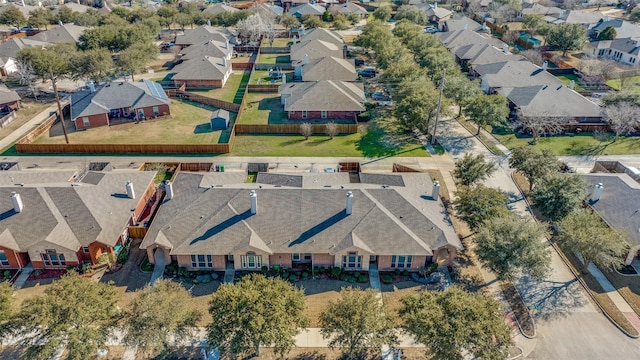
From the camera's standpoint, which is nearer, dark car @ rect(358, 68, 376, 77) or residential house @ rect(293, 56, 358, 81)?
A: residential house @ rect(293, 56, 358, 81)

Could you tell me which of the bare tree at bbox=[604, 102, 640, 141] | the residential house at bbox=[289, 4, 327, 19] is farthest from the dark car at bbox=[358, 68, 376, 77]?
the residential house at bbox=[289, 4, 327, 19]

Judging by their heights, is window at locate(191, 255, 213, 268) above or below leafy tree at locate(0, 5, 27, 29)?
below

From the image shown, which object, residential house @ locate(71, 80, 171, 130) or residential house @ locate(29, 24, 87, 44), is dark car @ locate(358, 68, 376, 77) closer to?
residential house @ locate(71, 80, 171, 130)

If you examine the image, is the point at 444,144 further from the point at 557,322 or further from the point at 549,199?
the point at 557,322

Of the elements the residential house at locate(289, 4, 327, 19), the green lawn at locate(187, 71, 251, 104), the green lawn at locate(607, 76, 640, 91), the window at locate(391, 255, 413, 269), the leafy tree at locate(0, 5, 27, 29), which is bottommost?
the window at locate(391, 255, 413, 269)

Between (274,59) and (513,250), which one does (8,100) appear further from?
(513,250)

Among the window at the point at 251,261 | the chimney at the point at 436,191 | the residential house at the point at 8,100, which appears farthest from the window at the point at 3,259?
the residential house at the point at 8,100
